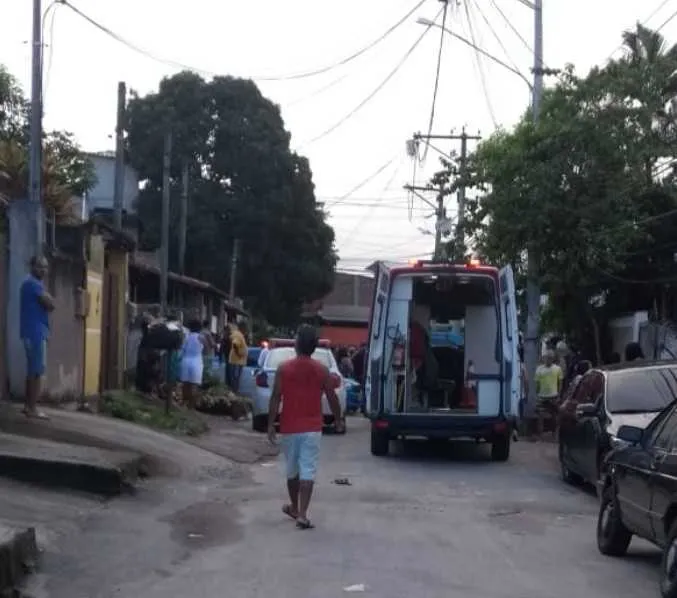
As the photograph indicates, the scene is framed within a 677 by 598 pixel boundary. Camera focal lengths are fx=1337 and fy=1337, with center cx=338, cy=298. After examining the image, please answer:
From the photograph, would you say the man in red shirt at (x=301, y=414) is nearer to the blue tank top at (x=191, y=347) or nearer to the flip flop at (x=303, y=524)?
the flip flop at (x=303, y=524)

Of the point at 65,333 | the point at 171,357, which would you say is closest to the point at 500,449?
the point at 171,357

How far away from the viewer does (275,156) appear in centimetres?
4712

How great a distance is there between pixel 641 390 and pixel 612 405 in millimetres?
402

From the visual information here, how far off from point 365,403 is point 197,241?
97.2ft

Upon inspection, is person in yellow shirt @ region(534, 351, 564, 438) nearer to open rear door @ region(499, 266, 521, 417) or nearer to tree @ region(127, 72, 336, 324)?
open rear door @ region(499, 266, 521, 417)

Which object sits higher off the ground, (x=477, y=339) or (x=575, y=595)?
(x=477, y=339)

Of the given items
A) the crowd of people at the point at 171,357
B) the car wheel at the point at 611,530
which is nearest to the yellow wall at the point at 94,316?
the crowd of people at the point at 171,357

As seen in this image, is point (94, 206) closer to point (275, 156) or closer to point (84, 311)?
point (275, 156)

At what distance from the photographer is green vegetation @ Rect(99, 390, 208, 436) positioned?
63.2 feet

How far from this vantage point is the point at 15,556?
8734 millimetres

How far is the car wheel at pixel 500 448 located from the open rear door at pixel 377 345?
181 centimetres

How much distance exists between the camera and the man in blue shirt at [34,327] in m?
15.4

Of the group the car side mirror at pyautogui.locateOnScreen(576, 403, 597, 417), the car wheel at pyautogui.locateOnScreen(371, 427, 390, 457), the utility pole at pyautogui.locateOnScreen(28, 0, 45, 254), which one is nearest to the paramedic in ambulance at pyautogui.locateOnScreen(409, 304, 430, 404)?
the car wheel at pyautogui.locateOnScreen(371, 427, 390, 457)

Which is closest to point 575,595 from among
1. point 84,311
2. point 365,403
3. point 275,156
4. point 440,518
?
point 440,518
